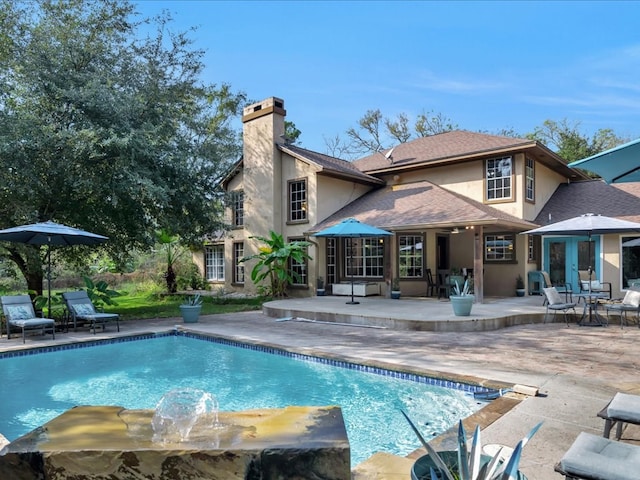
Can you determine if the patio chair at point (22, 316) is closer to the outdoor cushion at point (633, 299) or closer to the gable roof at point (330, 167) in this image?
the gable roof at point (330, 167)

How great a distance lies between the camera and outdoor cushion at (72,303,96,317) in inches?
445

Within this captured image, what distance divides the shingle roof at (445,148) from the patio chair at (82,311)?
1305 centimetres

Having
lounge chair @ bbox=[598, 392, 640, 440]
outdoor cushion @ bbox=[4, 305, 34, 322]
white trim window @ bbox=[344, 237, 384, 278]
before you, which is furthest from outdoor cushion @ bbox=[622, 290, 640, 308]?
outdoor cushion @ bbox=[4, 305, 34, 322]

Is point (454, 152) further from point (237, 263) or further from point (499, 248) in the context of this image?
point (237, 263)

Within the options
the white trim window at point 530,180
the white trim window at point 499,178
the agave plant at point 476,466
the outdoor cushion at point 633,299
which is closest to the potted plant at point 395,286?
the white trim window at point 499,178

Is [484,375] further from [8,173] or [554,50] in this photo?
[554,50]

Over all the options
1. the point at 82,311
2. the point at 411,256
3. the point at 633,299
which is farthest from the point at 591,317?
the point at 82,311

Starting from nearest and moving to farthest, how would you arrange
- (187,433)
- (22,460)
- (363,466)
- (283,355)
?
(22,460)
(187,433)
(363,466)
(283,355)

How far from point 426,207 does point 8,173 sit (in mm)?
13128

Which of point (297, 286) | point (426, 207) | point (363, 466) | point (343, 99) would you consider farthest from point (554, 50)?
point (363, 466)

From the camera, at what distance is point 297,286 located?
1873cm

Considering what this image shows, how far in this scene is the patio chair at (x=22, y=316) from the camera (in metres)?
9.91

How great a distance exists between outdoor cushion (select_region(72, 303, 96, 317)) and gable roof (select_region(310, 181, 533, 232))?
8.70m

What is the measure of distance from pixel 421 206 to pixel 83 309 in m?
11.6
